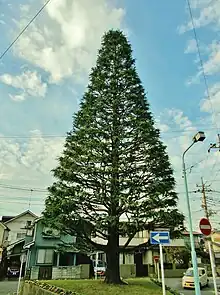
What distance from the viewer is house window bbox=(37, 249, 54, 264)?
26.6 metres

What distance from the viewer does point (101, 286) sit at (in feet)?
39.1

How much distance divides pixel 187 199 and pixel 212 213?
19309 millimetres

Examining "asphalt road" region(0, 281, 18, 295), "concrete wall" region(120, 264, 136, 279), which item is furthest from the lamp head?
"concrete wall" region(120, 264, 136, 279)

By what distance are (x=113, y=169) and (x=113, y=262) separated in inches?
178

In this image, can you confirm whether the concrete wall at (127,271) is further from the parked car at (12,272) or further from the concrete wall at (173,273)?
the parked car at (12,272)

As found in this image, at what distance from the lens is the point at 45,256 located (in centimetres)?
2681

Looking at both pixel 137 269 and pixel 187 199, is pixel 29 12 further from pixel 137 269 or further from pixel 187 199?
pixel 137 269

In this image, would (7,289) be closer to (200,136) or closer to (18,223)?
(200,136)

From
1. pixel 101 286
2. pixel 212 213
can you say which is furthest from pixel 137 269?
pixel 101 286

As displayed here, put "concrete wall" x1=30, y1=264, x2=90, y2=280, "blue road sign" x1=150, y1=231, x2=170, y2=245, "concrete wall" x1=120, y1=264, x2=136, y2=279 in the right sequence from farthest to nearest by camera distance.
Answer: "concrete wall" x1=120, y1=264, x2=136, y2=279 < "concrete wall" x1=30, y1=264, x2=90, y2=280 < "blue road sign" x1=150, y1=231, x2=170, y2=245

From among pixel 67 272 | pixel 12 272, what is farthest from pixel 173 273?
pixel 12 272

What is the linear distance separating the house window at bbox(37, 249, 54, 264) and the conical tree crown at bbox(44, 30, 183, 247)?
52.1ft

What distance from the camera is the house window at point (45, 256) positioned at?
26.6 metres

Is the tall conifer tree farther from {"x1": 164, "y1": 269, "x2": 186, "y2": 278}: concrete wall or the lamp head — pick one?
{"x1": 164, "y1": 269, "x2": 186, "y2": 278}: concrete wall
